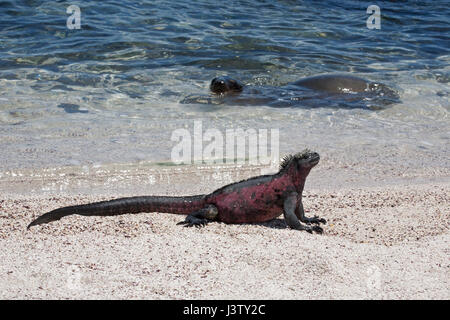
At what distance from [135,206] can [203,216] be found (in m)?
0.54

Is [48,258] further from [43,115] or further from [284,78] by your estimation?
[284,78]

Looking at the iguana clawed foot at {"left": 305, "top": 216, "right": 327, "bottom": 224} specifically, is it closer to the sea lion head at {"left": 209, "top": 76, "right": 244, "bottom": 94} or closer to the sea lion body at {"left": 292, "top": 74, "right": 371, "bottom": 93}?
the sea lion head at {"left": 209, "top": 76, "right": 244, "bottom": 94}

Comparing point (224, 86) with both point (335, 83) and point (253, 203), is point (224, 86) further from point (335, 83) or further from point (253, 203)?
point (253, 203)

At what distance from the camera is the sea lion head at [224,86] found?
34.4ft

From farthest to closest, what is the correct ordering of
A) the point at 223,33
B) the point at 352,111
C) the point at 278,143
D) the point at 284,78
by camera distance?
the point at 223,33
the point at 284,78
the point at 352,111
the point at 278,143

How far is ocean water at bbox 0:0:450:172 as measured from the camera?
8141 mm

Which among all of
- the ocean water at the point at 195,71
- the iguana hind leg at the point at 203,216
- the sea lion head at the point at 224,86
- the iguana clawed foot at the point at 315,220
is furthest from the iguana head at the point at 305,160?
the sea lion head at the point at 224,86

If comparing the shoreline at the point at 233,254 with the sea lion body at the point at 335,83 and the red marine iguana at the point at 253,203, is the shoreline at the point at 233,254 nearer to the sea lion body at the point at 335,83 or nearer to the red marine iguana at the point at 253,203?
the red marine iguana at the point at 253,203

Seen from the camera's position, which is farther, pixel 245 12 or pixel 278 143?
pixel 245 12

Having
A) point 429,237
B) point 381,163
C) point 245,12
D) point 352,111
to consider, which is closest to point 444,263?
point 429,237

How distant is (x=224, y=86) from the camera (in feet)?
34.5

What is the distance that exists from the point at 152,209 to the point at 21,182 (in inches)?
75.7

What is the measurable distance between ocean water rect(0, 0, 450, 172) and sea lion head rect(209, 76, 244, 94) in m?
0.26

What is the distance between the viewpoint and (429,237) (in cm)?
486
